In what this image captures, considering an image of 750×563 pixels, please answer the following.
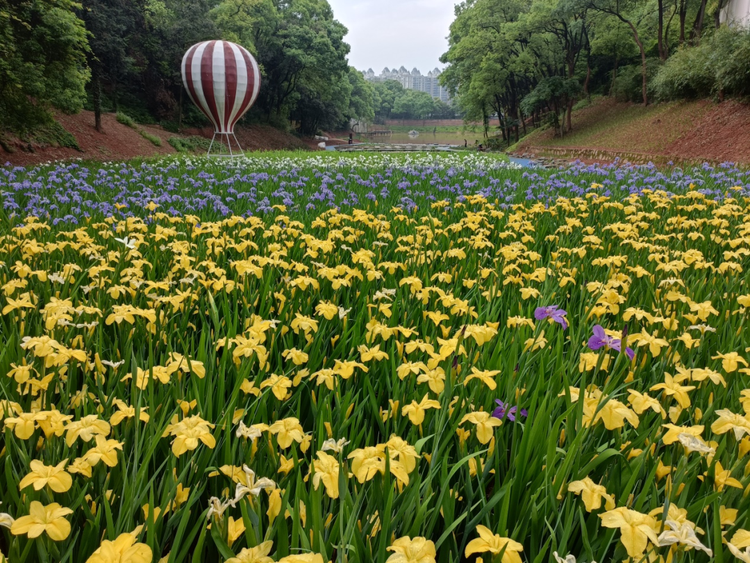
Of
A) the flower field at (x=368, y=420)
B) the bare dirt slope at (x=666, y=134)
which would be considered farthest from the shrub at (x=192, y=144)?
the flower field at (x=368, y=420)

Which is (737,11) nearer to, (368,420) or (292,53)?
(292,53)

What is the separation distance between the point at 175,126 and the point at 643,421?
36.5 metres

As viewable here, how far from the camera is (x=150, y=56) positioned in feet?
103

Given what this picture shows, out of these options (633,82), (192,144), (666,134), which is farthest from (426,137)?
(666,134)

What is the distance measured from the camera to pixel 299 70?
140ft

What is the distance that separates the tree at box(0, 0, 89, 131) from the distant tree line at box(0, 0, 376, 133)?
0.07 ft

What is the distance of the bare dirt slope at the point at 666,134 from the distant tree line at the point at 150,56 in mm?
19617

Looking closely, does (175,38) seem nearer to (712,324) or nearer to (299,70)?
(299,70)

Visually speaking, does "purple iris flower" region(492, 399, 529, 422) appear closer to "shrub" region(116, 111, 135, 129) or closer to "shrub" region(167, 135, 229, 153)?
"shrub" region(167, 135, 229, 153)

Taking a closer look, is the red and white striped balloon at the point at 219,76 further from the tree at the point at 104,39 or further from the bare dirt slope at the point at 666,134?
the bare dirt slope at the point at 666,134

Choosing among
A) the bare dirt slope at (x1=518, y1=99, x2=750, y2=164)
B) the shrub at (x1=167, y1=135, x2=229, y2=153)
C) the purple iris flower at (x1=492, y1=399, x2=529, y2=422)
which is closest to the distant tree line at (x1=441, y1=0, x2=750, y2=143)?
the bare dirt slope at (x1=518, y1=99, x2=750, y2=164)

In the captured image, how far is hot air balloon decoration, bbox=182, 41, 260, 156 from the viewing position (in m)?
20.4

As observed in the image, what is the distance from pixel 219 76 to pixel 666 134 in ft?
69.1

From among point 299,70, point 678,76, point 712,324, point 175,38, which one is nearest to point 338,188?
point 712,324
